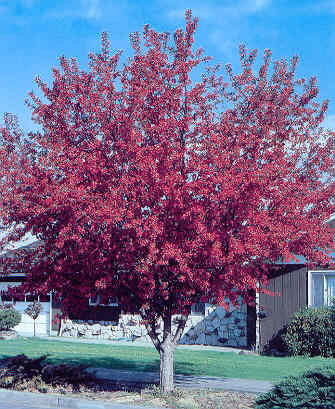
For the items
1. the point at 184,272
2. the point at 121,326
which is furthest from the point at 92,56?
the point at 121,326

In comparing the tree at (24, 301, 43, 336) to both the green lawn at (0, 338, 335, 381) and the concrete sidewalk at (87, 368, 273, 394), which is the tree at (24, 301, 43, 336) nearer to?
the green lawn at (0, 338, 335, 381)

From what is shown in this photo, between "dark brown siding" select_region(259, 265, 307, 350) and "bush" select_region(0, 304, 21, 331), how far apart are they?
42.5 ft

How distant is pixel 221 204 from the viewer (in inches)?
417

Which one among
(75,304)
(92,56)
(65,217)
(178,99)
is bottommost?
(75,304)

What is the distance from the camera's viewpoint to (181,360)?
18531 mm

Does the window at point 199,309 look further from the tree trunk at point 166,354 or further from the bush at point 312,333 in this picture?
the tree trunk at point 166,354

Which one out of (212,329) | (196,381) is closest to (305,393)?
(196,381)

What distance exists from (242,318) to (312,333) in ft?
13.9

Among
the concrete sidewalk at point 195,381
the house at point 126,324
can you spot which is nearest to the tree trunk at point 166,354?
the concrete sidewalk at point 195,381

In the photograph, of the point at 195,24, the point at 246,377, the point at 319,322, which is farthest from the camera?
the point at 319,322

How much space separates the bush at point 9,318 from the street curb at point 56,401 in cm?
1764

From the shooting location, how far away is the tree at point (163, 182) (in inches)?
408

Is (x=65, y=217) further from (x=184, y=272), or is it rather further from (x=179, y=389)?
(x=179, y=389)

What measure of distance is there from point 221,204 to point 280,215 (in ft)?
3.58
